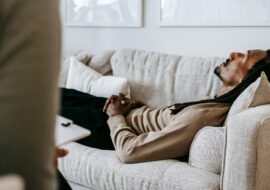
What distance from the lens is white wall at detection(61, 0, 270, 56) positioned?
2631 millimetres

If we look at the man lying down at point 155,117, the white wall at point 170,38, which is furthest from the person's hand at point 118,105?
the white wall at point 170,38

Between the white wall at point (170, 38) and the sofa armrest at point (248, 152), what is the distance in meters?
1.10

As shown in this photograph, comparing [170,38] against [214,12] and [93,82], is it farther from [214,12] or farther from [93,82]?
[93,82]

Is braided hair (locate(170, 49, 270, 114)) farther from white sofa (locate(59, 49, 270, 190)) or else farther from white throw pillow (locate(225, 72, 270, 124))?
white sofa (locate(59, 49, 270, 190))

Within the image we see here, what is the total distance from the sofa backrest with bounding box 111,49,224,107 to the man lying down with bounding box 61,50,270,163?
0.11 m

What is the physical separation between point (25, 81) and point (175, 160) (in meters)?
1.54

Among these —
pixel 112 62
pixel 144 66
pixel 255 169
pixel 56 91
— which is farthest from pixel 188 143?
pixel 56 91

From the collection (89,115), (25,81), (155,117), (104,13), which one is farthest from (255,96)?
(104,13)

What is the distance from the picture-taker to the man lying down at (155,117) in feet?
6.21

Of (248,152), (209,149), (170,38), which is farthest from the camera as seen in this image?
(170,38)

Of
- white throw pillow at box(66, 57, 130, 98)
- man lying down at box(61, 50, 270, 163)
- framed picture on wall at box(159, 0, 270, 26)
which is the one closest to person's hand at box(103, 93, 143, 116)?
man lying down at box(61, 50, 270, 163)

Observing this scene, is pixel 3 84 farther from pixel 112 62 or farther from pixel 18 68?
pixel 112 62

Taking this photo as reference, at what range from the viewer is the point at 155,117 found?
2.27 metres

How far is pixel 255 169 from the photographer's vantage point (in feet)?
5.21
